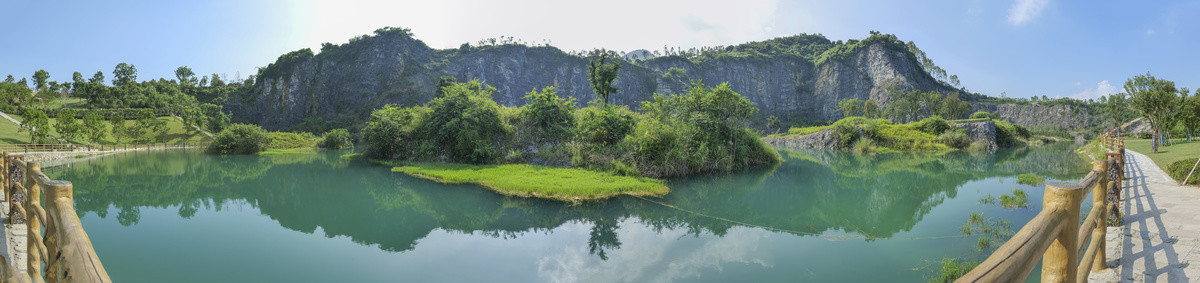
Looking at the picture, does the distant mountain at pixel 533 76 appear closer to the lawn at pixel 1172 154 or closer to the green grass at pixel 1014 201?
the lawn at pixel 1172 154

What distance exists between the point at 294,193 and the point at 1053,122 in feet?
354

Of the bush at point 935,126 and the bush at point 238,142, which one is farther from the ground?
the bush at point 935,126

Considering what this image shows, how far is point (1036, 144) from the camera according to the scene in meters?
41.0

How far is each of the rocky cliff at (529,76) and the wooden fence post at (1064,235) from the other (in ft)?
206

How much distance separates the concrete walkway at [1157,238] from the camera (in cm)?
424

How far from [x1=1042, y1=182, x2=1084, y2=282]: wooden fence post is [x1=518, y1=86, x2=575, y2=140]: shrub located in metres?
17.5

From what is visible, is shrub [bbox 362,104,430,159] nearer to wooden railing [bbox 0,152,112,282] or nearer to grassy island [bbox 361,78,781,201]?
grassy island [bbox 361,78,781,201]

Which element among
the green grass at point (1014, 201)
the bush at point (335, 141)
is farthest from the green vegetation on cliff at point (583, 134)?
the bush at point (335, 141)

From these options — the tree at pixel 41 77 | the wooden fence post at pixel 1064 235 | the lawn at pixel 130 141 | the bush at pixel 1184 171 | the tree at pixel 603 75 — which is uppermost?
the tree at pixel 41 77

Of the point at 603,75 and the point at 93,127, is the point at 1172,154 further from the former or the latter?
the point at 93,127

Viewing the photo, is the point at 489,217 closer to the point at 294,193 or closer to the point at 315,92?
the point at 294,193

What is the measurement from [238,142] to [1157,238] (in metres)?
43.9

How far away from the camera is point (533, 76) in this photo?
8794 cm

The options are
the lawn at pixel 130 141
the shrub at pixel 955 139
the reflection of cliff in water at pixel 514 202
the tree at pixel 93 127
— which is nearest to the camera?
the reflection of cliff in water at pixel 514 202
